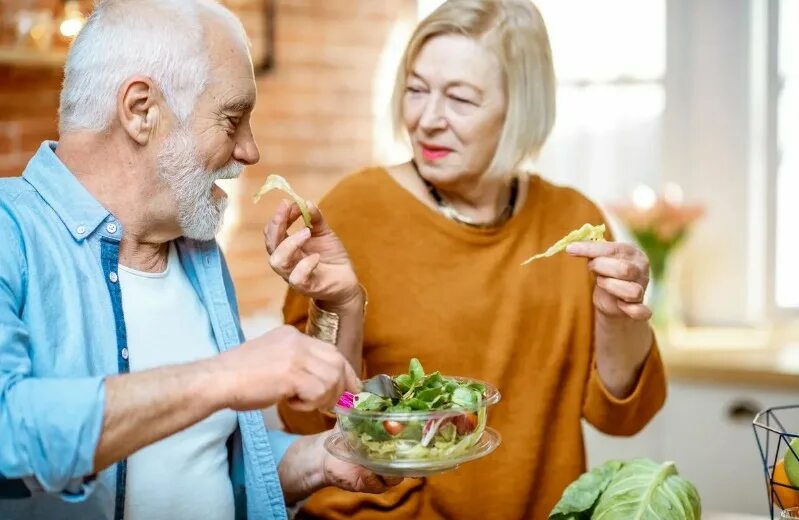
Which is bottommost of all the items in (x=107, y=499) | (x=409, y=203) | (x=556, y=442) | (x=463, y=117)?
(x=556, y=442)

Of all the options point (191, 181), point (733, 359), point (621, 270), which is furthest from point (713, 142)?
point (191, 181)

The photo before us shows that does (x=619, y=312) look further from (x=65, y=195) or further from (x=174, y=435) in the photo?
(x=65, y=195)

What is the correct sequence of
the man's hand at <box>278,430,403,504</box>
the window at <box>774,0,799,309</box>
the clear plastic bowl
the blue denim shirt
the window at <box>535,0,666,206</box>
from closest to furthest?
1. the blue denim shirt
2. the clear plastic bowl
3. the man's hand at <box>278,430,403,504</box>
4. the window at <box>774,0,799,309</box>
5. the window at <box>535,0,666,206</box>

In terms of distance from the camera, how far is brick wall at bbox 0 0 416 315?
13.0 ft

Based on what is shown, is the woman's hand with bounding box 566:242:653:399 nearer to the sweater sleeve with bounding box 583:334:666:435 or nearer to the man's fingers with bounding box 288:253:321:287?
the sweater sleeve with bounding box 583:334:666:435

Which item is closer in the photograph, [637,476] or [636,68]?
[637,476]

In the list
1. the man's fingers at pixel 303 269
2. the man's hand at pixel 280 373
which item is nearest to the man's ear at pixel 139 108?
the man's fingers at pixel 303 269

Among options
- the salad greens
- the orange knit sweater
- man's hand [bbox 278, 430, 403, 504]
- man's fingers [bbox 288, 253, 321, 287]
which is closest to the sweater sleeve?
the orange knit sweater

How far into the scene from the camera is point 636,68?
4121 millimetres

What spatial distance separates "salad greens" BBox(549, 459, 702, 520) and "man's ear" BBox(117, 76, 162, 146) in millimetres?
899

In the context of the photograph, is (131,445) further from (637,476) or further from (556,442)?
(556,442)

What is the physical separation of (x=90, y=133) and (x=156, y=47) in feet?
0.55

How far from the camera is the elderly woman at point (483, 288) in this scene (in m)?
2.07

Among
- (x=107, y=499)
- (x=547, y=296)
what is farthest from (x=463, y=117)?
(x=107, y=499)
